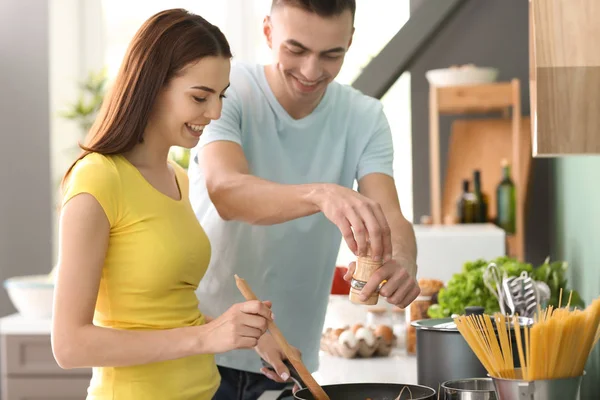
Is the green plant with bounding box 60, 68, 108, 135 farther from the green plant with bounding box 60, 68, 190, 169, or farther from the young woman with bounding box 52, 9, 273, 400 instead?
the young woman with bounding box 52, 9, 273, 400

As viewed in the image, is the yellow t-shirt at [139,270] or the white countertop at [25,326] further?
the white countertop at [25,326]

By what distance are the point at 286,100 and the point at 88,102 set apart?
3.29 m

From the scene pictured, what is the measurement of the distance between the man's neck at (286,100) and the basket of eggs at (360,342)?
667 millimetres

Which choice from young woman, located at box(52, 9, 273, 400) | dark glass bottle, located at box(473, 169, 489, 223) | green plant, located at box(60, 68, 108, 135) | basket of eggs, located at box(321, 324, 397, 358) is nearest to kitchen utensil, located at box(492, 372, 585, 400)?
young woman, located at box(52, 9, 273, 400)

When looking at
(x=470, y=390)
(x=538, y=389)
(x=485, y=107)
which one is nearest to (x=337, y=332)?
(x=470, y=390)

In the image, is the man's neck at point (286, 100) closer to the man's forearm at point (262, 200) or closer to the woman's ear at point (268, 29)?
the woman's ear at point (268, 29)

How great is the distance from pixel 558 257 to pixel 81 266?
249cm

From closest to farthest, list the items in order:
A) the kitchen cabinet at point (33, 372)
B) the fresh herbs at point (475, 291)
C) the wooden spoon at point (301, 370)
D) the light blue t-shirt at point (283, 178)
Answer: the wooden spoon at point (301, 370)
the light blue t-shirt at point (283, 178)
the fresh herbs at point (475, 291)
the kitchen cabinet at point (33, 372)

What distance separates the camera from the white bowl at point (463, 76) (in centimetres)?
372

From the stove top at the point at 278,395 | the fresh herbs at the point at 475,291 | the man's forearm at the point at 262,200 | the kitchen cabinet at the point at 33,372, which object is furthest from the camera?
the kitchen cabinet at the point at 33,372

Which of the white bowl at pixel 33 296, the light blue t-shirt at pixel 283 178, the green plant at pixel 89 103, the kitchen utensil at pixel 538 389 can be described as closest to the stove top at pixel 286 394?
the light blue t-shirt at pixel 283 178

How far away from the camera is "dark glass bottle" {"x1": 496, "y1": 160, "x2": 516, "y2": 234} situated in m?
3.72

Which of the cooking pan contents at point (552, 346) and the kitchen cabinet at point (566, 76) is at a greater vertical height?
the kitchen cabinet at point (566, 76)

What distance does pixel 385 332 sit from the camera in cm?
232
